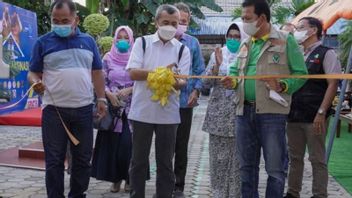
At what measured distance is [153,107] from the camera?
14.2 ft

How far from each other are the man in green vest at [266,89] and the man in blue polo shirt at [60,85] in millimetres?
1257

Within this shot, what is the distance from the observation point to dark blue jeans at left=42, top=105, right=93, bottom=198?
430 cm

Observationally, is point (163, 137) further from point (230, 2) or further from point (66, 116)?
point (230, 2)

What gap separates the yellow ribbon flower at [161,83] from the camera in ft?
13.7

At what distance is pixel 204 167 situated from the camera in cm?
721

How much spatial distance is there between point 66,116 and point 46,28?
1191 cm

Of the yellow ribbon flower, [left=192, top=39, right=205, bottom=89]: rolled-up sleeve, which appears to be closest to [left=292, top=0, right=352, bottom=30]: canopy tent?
[left=192, top=39, right=205, bottom=89]: rolled-up sleeve

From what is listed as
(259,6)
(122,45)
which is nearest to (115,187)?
(122,45)

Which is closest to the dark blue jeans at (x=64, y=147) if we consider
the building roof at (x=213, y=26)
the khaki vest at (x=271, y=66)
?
the khaki vest at (x=271, y=66)

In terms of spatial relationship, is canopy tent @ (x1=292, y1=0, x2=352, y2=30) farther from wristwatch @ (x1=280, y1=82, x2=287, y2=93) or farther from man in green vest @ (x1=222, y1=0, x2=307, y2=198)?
wristwatch @ (x1=280, y1=82, x2=287, y2=93)

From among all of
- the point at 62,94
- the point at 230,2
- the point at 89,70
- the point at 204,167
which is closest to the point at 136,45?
the point at 89,70

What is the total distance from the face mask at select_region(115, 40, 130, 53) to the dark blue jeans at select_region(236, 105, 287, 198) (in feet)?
5.85

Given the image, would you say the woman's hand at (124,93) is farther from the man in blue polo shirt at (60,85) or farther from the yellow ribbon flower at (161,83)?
the yellow ribbon flower at (161,83)

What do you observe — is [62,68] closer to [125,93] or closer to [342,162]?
[125,93]
